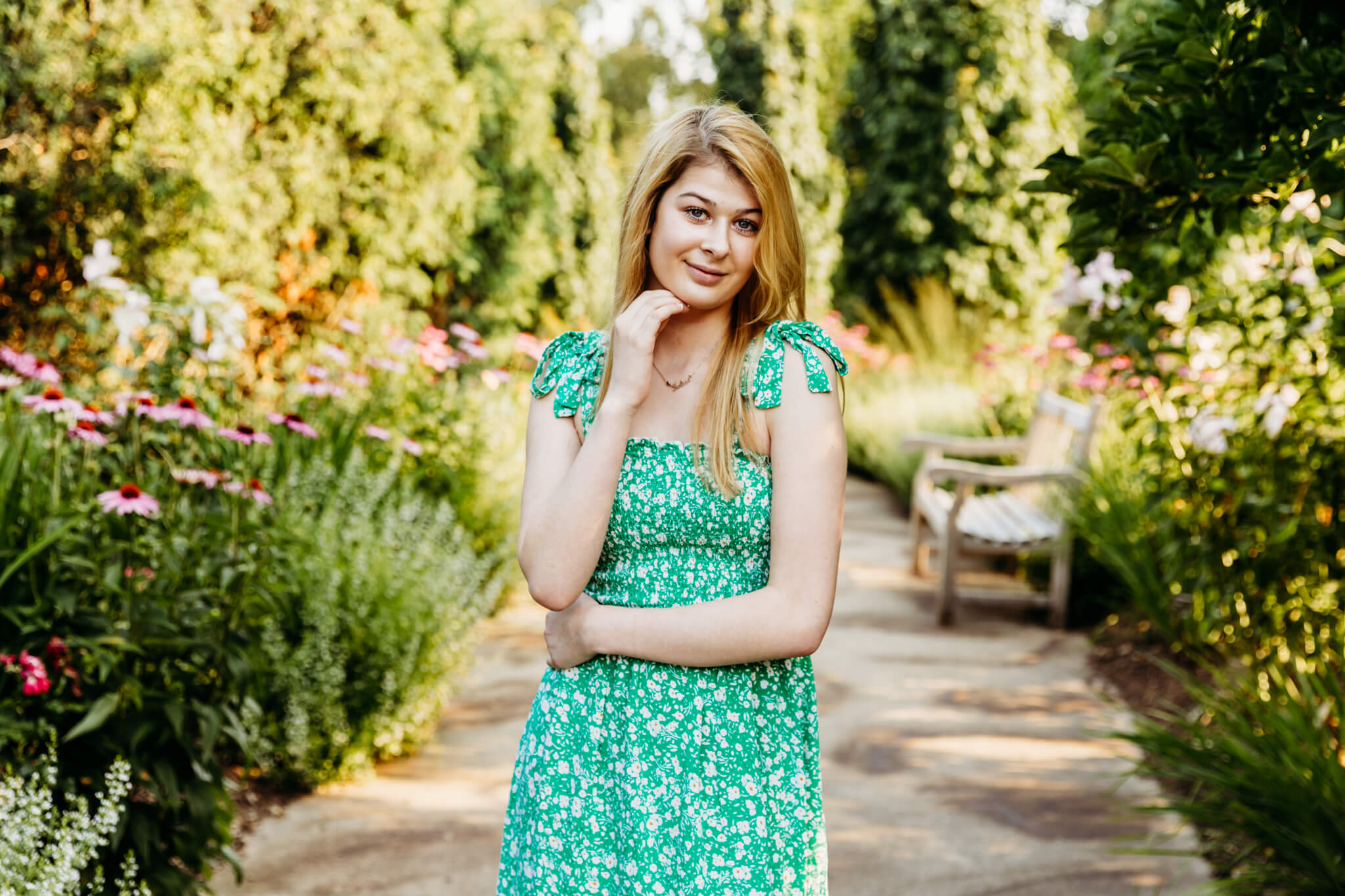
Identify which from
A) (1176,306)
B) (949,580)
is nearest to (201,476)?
(1176,306)

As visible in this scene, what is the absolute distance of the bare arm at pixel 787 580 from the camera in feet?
4.85

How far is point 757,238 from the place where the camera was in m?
1.58

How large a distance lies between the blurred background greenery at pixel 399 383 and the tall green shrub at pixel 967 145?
3.21 meters

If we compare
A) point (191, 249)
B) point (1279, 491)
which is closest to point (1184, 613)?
point (1279, 491)

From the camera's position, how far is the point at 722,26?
13.7 metres

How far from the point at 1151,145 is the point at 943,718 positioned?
120 inches

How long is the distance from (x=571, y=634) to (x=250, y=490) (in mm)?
1444

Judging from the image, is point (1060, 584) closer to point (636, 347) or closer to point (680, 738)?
point (680, 738)

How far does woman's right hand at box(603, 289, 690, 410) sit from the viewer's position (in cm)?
151

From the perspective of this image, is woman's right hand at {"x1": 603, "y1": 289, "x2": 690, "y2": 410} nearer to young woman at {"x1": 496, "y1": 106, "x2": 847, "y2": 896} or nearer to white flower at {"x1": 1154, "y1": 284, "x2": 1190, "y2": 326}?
young woman at {"x1": 496, "y1": 106, "x2": 847, "y2": 896}

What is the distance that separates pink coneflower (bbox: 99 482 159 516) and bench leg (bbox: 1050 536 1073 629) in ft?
15.0

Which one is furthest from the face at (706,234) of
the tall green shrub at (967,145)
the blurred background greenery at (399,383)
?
the tall green shrub at (967,145)

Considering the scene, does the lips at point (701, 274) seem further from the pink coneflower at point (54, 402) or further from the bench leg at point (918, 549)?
the bench leg at point (918, 549)

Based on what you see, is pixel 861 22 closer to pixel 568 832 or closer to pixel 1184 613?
pixel 1184 613
